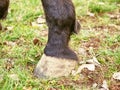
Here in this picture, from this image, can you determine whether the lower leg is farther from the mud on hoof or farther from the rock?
the rock

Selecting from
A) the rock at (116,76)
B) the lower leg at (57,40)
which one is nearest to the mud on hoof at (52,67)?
the lower leg at (57,40)

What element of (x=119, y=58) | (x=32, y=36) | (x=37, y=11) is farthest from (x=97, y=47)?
(x=37, y=11)

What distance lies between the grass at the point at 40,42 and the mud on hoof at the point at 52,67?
5 centimetres

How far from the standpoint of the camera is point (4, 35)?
392 centimetres

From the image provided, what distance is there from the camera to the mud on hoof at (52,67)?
9.60ft

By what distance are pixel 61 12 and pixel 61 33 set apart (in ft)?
0.56

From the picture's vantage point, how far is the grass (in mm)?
2883

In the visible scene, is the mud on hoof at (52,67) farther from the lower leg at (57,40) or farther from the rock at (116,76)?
the rock at (116,76)

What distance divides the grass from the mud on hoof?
51 millimetres

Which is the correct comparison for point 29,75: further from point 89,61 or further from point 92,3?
point 92,3

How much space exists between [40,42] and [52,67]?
2.77 feet

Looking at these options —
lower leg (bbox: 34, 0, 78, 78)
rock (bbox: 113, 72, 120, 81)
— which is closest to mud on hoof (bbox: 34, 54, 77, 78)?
lower leg (bbox: 34, 0, 78, 78)

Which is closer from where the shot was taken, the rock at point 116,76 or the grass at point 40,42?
the grass at point 40,42

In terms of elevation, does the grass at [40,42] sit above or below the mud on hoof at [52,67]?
below
